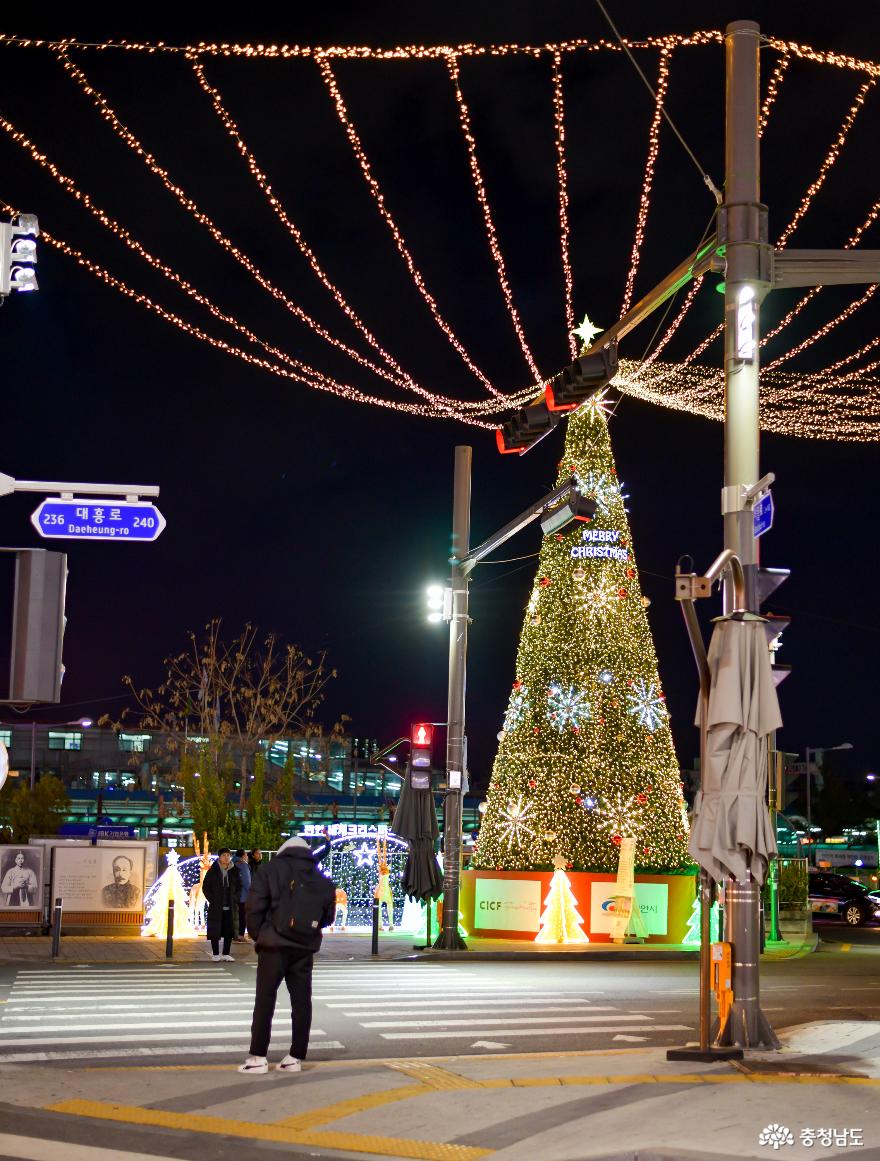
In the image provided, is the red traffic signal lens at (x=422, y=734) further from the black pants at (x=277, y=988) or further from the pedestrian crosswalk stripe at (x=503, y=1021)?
the black pants at (x=277, y=988)

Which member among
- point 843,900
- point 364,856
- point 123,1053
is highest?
point 364,856

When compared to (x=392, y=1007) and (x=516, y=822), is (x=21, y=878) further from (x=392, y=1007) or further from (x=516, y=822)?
(x=392, y=1007)

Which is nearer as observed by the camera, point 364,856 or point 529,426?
point 529,426

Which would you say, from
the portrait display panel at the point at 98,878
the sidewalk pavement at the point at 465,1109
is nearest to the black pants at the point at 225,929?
the portrait display panel at the point at 98,878

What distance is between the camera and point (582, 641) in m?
31.3

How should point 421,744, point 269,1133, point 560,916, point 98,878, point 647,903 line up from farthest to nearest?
point 647,903 < point 560,916 < point 98,878 < point 421,744 < point 269,1133

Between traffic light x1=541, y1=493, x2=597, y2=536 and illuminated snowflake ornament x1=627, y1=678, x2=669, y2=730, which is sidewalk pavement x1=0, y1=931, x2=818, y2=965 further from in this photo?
traffic light x1=541, y1=493, x2=597, y2=536

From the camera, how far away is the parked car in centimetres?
4441

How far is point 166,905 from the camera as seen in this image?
2725 cm

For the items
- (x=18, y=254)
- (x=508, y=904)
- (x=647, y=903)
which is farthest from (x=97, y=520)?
(x=647, y=903)

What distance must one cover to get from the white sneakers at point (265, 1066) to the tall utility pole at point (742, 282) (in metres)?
5.33

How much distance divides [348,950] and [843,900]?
996 inches

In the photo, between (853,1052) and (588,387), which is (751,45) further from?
(853,1052)

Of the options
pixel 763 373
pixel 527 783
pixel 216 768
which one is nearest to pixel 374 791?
pixel 216 768
